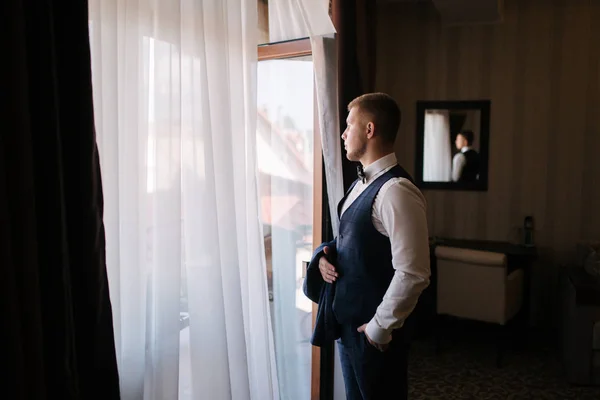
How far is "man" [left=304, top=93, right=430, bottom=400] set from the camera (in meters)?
1.57

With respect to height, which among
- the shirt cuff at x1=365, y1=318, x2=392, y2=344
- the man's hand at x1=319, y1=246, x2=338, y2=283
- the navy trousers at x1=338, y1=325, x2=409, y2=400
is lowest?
the navy trousers at x1=338, y1=325, x2=409, y2=400

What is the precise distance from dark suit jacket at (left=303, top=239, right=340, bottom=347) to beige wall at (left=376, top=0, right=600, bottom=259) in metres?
2.57

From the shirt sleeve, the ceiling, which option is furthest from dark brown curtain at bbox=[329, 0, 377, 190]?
the ceiling

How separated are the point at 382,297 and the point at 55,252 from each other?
1005mm

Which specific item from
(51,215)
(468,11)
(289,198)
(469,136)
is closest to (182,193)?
(51,215)

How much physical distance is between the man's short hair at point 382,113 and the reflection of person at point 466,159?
8.48ft

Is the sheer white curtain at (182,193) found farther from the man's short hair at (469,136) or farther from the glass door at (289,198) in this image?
the man's short hair at (469,136)

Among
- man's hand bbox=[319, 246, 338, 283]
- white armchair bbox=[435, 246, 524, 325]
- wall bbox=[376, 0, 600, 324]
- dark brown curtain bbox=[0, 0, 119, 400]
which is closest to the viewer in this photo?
dark brown curtain bbox=[0, 0, 119, 400]

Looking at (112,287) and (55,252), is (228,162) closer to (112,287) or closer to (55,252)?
(112,287)

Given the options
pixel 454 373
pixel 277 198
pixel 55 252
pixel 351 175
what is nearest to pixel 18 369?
pixel 55 252

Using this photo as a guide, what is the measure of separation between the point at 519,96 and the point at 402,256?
3.00m

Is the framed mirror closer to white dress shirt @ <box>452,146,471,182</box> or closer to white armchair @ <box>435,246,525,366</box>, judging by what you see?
white dress shirt @ <box>452,146,471,182</box>

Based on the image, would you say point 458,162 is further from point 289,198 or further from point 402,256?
point 402,256

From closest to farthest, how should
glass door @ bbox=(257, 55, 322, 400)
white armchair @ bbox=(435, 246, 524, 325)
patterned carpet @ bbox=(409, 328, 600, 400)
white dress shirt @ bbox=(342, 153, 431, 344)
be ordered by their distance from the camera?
white dress shirt @ bbox=(342, 153, 431, 344), glass door @ bbox=(257, 55, 322, 400), patterned carpet @ bbox=(409, 328, 600, 400), white armchair @ bbox=(435, 246, 524, 325)
